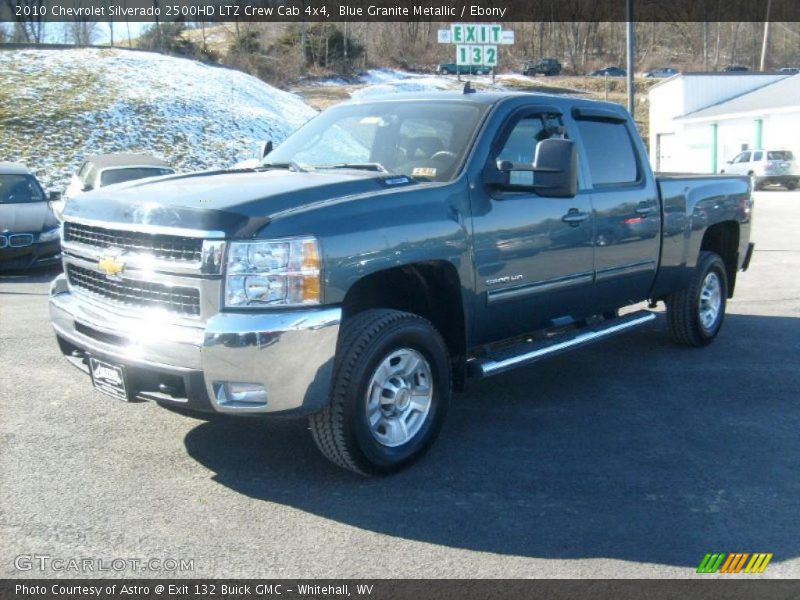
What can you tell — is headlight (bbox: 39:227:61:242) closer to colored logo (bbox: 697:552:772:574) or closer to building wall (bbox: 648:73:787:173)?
colored logo (bbox: 697:552:772:574)

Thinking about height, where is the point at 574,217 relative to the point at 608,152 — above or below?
below

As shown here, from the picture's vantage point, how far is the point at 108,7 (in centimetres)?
4112

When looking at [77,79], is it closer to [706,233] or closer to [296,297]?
[706,233]

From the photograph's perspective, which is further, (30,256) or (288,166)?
(30,256)

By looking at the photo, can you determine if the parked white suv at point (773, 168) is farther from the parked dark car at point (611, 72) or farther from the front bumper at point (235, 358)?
the parked dark car at point (611, 72)

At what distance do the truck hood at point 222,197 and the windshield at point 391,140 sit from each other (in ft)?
1.00

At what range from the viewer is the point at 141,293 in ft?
14.4

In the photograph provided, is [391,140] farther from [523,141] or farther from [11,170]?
[11,170]

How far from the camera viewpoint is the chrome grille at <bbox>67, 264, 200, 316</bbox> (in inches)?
164

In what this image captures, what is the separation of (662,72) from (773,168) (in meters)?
43.8

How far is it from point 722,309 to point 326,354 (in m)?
5.09

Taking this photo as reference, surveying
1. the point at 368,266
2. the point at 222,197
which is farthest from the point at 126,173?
the point at 368,266

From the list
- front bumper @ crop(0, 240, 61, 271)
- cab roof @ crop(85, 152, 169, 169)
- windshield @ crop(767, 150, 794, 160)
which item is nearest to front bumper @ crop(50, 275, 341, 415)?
front bumper @ crop(0, 240, 61, 271)
